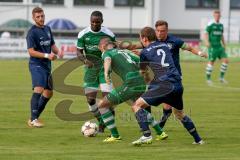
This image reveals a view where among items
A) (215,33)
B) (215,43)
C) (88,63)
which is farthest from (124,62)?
(215,43)

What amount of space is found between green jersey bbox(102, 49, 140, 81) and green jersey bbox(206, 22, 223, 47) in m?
15.6

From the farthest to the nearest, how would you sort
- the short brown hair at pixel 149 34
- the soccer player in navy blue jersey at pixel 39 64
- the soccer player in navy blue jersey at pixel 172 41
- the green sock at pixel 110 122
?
1. the soccer player in navy blue jersey at pixel 39 64
2. the green sock at pixel 110 122
3. the soccer player in navy blue jersey at pixel 172 41
4. the short brown hair at pixel 149 34

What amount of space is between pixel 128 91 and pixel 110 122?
700mm

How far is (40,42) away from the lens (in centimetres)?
1616

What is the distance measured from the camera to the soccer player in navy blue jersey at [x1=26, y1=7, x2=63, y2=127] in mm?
16047

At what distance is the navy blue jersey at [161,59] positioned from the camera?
518 inches

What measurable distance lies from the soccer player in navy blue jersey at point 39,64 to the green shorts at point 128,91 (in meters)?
2.55

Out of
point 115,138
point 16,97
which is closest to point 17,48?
point 16,97

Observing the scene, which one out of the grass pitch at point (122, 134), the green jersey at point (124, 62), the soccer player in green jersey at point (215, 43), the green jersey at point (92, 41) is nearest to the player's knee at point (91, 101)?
the grass pitch at point (122, 134)

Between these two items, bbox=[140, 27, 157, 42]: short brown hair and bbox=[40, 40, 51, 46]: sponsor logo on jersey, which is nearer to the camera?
bbox=[140, 27, 157, 42]: short brown hair

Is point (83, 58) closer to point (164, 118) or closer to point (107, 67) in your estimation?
point (107, 67)

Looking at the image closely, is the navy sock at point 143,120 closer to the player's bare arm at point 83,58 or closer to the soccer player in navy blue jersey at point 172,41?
the soccer player in navy blue jersey at point 172,41

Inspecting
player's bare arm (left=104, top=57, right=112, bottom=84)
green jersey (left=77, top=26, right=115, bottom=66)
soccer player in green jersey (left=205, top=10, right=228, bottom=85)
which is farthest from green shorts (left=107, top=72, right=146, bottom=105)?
soccer player in green jersey (left=205, top=10, right=228, bottom=85)

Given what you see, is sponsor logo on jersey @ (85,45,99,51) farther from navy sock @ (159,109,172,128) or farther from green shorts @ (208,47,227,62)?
green shorts @ (208,47,227,62)
